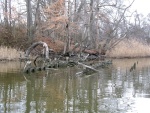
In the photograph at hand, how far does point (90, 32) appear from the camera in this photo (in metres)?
32.9

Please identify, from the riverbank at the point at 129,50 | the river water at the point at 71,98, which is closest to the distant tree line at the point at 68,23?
the riverbank at the point at 129,50

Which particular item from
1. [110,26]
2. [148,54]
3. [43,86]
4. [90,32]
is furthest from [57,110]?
[148,54]

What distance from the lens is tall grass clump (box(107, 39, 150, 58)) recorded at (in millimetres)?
33406

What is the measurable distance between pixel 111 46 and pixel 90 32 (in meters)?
2.89

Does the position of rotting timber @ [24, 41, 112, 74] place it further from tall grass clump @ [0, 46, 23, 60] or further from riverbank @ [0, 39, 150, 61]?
riverbank @ [0, 39, 150, 61]

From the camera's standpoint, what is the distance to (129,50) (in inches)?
1363

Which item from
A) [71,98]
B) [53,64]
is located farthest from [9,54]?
[71,98]

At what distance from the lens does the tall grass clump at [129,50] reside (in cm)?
3341

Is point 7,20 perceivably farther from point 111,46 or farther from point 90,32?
point 111,46

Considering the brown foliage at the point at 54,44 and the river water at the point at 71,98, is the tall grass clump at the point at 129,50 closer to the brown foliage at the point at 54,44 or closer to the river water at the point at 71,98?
the brown foliage at the point at 54,44

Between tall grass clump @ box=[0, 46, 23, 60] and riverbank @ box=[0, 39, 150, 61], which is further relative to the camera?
riverbank @ box=[0, 39, 150, 61]

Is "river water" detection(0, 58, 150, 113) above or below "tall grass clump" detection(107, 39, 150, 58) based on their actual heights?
below

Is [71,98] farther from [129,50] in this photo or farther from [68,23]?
[129,50]

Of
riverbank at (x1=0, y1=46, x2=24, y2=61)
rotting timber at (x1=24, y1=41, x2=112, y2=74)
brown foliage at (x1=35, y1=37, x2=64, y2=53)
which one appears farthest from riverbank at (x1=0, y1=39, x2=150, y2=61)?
riverbank at (x1=0, y1=46, x2=24, y2=61)
